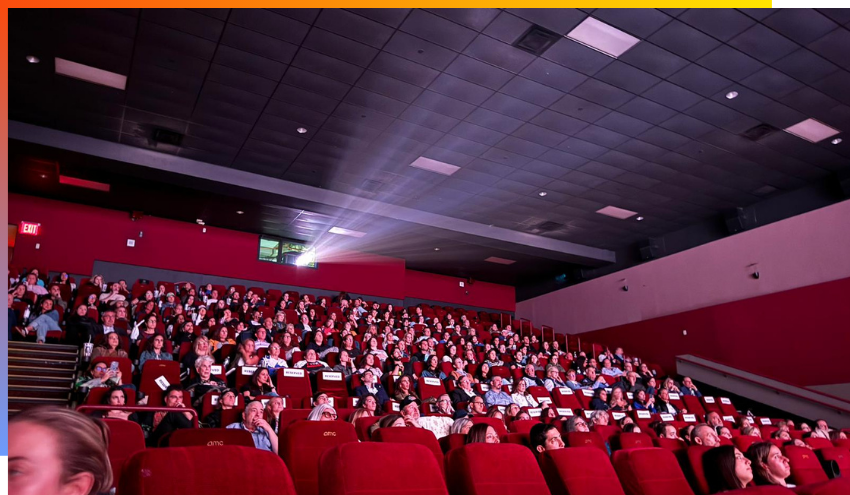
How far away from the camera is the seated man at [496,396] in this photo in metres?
6.99

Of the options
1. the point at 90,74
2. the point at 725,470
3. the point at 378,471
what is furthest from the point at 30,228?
the point at 725,470

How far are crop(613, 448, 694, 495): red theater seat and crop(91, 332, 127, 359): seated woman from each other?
16.6 feet

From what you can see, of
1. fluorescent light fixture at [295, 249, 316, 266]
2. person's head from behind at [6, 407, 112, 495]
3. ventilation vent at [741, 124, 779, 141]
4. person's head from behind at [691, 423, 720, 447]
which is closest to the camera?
person's head from behind at [6, 407, 112, 495]

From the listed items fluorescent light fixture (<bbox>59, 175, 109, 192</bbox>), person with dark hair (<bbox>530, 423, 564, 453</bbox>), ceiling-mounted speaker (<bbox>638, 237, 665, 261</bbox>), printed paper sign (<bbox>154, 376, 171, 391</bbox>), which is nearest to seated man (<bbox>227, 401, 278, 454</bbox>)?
printed paper sign (<bbox>154, 376, 171, 391</bbox>)

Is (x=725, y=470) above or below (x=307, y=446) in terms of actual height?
below

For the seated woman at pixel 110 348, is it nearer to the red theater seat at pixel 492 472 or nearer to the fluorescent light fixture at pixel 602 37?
the red theater seat at pixel 492 472

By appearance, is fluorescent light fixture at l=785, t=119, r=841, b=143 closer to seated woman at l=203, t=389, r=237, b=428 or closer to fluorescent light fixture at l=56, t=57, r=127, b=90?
seated woman at l=203, t=389, r=237, b=428

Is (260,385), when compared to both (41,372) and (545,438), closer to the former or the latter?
(41,372)

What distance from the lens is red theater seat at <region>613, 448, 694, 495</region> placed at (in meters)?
2.50

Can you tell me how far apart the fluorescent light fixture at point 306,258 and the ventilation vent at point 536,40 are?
295 inches

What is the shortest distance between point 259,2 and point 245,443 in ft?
13.3

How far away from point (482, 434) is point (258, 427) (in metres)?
1.58

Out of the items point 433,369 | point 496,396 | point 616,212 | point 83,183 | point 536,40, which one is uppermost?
point 536,40

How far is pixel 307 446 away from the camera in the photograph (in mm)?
2531
